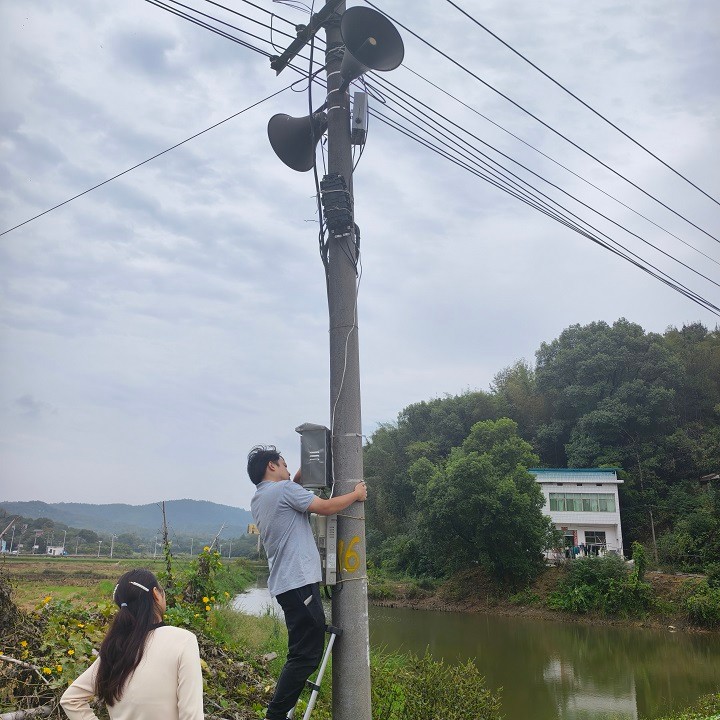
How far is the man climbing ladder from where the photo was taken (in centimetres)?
294

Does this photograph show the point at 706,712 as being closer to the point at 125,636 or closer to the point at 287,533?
the point at 287,533

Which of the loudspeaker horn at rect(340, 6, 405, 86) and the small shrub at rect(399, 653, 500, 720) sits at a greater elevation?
the loudspeaker horn at rect(340, 6, 405, 86)

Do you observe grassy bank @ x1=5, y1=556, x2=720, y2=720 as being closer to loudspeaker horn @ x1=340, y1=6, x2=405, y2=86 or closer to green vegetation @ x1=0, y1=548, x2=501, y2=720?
green vegetation @ x1=0, y1=548, x2=501, y2=720

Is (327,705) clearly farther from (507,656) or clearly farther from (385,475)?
Answer: (385,475)

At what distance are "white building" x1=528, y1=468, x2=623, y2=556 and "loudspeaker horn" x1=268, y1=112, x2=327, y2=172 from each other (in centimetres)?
2599

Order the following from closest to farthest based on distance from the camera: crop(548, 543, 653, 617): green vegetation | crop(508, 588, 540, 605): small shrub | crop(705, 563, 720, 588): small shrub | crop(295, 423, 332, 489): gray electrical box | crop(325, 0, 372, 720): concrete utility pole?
crop(325, 0, 372, 720): concrete utility pole
crop(295, 423, 332, 489): gray electrical box
crop(705, 563, 720, 588): small shrub
crop(548, 543, 653, 617): green vegetation
crop(508, 588, 540, 605): small shrub

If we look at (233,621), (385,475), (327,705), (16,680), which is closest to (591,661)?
(233,621)

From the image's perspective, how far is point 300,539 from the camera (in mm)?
3059

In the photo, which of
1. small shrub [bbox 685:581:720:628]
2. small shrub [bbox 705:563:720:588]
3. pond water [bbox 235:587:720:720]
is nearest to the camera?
pond water [bbox 235:587:720:720]

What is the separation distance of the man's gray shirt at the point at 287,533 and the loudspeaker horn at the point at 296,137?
2376 mm

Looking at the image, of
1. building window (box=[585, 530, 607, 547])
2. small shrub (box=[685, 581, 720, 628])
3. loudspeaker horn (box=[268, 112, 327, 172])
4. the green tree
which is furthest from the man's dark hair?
building window (box=[585, 530, 607, 547])

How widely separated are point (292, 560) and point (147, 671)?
→ 1141 mm

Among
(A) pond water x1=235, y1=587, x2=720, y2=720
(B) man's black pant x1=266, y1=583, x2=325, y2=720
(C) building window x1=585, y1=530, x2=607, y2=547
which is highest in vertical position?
(B) man's black pant x1=266, y1=583, x2=325, y2=720

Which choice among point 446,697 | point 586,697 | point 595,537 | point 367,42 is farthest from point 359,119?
point 595,537
